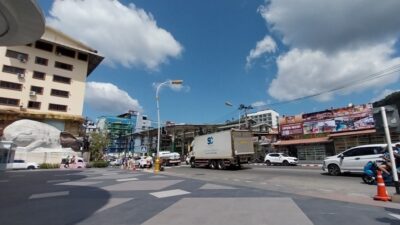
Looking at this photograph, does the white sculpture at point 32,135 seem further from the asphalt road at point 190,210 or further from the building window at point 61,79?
the asphalt road at point 190,210

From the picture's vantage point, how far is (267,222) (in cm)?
576

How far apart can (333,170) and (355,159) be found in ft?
5.69

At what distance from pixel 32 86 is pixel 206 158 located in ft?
103

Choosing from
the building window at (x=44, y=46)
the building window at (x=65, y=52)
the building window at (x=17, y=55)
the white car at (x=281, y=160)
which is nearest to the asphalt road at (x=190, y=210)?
the white car at (x=281, y=160)

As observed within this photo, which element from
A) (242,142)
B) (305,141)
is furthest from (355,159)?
(305,141)

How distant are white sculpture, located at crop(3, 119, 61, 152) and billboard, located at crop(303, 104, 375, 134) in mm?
39602

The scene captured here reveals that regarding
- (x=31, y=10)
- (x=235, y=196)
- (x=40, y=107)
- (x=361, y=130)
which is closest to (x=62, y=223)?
(x=235, y=196)

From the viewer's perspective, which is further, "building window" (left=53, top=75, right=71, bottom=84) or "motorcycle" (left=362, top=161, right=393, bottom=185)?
"building window" (left=53, top=75, right=71, bottom=84)

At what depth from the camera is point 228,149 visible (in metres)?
25.9

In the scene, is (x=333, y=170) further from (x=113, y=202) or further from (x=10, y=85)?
(x=10, y=85)

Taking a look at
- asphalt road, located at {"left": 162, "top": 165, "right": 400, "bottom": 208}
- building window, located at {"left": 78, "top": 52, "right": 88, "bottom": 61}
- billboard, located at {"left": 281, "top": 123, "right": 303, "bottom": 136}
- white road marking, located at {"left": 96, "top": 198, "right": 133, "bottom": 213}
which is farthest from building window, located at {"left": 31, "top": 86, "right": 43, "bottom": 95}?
white road marking, located at {"left": 96, "top": 198, "right": 133, "bottom": 213}

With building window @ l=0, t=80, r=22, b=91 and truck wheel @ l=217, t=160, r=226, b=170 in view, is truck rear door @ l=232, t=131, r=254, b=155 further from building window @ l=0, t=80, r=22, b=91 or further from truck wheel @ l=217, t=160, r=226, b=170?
building window @ l=0, t=80, r=22, b=91

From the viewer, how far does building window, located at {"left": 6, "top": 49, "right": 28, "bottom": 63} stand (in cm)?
4033

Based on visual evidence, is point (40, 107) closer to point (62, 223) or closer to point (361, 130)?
point (62, 223)
